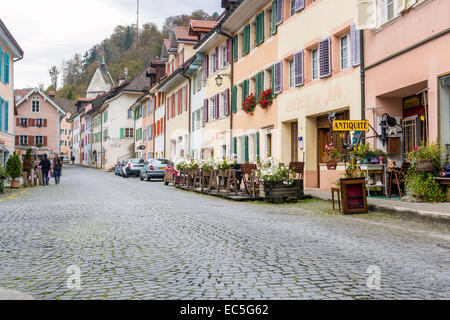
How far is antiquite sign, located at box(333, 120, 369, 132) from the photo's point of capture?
12.0 m

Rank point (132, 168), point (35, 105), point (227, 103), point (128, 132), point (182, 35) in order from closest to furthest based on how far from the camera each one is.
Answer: point (227, 103) → point (132, 168) → point (182, 35) → point (128, 132) → point (35, 105)

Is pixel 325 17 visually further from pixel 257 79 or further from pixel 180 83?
pixel 180 83

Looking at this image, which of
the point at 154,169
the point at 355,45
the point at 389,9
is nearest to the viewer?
the point at 389,9

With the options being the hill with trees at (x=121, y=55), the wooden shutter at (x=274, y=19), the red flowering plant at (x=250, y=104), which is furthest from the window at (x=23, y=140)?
the wooden shutter at (x=274, y=19)

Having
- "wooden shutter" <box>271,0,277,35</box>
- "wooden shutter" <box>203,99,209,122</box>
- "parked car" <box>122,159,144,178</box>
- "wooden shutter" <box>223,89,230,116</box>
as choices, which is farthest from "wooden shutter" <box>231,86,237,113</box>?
"parked car" <box>122,159,144,178</box>

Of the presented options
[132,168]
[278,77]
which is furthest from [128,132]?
[278,77]

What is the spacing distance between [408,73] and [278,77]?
29.0 ft

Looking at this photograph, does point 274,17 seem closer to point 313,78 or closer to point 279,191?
point 313,78

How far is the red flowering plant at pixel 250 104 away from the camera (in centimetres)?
2427

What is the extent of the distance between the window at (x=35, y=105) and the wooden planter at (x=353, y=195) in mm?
64059

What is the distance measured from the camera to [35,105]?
6919 cm

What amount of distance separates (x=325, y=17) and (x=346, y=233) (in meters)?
11.1

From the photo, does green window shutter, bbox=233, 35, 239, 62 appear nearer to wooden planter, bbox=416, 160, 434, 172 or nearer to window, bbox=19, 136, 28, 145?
wooden planter, bbox=416, 160, 434, 172

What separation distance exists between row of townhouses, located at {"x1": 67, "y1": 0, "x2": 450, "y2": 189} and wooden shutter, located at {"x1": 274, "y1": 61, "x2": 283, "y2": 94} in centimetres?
4
